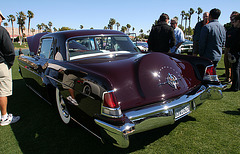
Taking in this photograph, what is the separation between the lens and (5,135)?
9.16 ft

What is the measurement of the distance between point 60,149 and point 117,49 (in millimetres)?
1913

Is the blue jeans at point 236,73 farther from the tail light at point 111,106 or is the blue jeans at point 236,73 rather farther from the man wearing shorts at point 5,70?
the man wearing shorts at point 5,70

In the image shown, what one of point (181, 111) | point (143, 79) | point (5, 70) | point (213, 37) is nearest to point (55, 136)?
point (5, 70)

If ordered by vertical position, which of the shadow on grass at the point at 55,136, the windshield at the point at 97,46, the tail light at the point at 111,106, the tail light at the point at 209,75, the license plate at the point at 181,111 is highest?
the windshield at the point at 97,46

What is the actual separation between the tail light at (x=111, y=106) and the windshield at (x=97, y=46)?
1295 mm

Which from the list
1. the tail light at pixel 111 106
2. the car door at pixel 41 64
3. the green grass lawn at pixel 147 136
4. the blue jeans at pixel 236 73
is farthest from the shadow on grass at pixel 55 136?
the blue jeans at pixel 236 73

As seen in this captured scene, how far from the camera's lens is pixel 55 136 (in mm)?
2689

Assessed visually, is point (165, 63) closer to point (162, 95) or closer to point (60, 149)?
point (162, 95)

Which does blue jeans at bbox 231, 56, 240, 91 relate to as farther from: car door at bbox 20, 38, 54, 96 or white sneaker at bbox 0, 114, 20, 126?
white sneaker at bbox 0, 114, 20, 126

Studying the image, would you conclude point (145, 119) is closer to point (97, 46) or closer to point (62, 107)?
point (62, 107)

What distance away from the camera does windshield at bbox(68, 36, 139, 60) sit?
2982 mm

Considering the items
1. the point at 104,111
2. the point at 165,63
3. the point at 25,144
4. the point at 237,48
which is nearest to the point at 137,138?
the point at 104,111

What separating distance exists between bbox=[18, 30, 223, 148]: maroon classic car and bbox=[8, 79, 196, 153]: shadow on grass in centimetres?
27

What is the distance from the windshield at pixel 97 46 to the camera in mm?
2982
